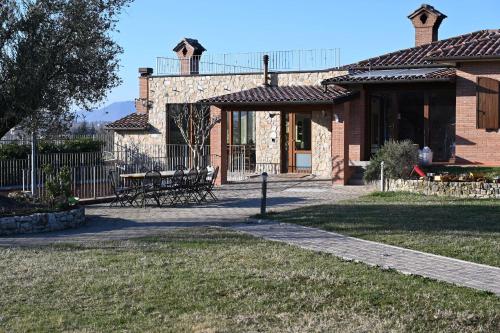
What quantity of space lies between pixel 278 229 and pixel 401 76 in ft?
36.2

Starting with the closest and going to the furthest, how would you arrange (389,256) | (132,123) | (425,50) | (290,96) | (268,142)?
(389,256), (290,96), (425,50), (268,142), (132,123)

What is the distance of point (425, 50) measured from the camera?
1027 inches

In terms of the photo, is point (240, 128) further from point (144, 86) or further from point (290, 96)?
point (290, 96)

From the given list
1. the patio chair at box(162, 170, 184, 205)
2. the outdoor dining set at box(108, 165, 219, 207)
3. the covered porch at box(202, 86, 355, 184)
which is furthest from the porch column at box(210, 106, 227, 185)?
the patio chair at box(162, 170, 184, 205)

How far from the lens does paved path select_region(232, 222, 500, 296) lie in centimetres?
855

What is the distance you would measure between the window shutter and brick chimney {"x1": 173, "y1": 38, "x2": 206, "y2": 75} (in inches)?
520

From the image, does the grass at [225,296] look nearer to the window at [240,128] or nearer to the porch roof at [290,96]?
the porch roof at [290,96]

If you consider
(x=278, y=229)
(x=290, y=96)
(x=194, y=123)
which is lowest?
(x=278, y=229)

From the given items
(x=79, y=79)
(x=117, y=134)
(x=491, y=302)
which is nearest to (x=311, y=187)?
(x=79, y=79)

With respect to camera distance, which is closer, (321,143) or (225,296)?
(225,296)

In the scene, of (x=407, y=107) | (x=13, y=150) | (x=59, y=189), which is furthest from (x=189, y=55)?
(x=59, y=189)

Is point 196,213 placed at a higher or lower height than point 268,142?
lower

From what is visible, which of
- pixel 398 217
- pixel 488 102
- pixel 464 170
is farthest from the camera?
pixel 488 102

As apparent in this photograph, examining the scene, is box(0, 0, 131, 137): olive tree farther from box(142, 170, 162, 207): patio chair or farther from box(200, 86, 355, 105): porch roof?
box(200, 86, 355, 105): porch roof
